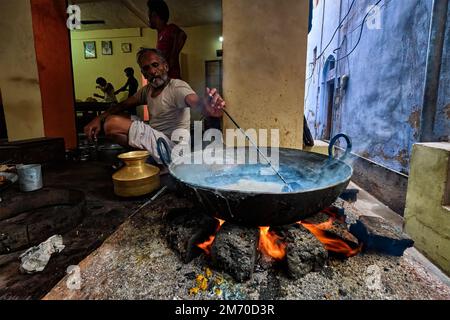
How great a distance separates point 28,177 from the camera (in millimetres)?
2227

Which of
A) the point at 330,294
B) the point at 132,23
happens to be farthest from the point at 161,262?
the point at 132,23

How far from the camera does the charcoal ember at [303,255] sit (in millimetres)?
1096

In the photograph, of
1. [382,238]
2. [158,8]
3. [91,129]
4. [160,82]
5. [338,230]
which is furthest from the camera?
[158,8]

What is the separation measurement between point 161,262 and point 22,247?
1055mm

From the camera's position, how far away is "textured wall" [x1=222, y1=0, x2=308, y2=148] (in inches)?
85.5

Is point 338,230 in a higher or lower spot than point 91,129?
lower

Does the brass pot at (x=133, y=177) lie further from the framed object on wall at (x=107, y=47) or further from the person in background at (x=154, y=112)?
the framed object on wall at (x=107, y=47)

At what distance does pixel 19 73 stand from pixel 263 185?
14.2 feet

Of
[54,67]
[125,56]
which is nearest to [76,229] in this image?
[54,67]

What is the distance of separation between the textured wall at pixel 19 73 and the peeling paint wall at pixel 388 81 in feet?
19.0

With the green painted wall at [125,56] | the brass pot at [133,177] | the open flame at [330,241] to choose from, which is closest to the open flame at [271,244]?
the open flame at [330,241]

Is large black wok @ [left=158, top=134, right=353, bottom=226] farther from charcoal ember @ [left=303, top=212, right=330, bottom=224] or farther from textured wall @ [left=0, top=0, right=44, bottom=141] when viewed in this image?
textured wall @ [left=0, top=0, right=44, bottom=141]

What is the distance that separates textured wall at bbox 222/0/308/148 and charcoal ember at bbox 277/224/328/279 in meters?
1.31

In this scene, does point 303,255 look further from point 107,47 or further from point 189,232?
point 107,47
